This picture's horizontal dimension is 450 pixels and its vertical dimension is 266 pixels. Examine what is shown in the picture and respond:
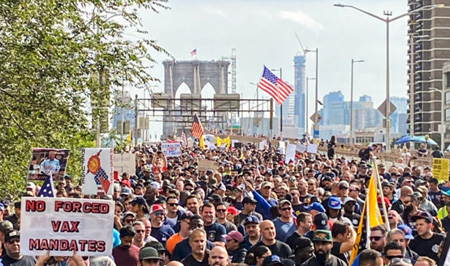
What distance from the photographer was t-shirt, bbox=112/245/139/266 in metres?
9.55

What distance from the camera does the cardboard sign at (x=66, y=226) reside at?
727 centimetres

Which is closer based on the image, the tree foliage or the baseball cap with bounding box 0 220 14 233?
the baseball cap with bounding box 0 220 14 233

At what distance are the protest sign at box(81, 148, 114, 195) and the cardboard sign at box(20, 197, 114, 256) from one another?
7.52 meters

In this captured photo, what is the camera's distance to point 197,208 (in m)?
12.4

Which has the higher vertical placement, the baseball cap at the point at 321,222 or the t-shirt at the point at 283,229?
the baseball cap at the point at 321,222

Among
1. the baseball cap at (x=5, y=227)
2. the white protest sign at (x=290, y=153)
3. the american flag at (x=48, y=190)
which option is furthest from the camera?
the white protest sign at (x=290, y=153)

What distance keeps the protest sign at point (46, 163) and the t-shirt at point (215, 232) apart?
4.50 metres

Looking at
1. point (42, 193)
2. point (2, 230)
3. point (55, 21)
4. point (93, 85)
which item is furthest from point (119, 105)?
point (2, 230)

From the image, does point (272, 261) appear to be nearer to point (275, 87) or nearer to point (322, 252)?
point (322, 252)

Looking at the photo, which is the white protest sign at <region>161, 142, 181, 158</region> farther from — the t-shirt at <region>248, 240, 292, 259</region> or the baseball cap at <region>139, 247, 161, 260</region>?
the baseball cap at <region>139, 247, 161, 260</region>

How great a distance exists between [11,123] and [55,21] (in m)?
2.02

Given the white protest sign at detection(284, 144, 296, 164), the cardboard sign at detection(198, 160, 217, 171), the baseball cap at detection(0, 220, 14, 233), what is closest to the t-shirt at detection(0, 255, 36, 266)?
the baseball cap at detection(0, 220, 14, 233)

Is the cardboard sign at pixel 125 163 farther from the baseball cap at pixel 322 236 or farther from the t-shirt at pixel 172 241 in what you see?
the baseball cap at pixel 322 236

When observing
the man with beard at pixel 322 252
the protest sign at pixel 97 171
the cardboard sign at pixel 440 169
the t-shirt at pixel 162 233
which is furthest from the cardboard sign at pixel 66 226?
the cardboard sign at pixel 440 169
